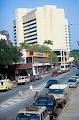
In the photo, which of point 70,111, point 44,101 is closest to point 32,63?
point 70,111

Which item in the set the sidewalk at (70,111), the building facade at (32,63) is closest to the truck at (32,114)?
the sidewalk at (70,111)

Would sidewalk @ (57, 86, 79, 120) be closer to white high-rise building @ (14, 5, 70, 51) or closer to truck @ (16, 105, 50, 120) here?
truck @ (16, 105, 50, 120)

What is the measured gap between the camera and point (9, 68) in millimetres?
79438

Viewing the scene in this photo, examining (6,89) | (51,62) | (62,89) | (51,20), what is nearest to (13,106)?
(62,89)

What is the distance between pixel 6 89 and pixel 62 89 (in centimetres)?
1664

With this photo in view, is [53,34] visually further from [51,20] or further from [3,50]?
[3,50]

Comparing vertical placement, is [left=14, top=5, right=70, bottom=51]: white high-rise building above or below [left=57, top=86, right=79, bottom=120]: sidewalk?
above

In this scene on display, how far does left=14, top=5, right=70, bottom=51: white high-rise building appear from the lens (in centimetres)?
17850

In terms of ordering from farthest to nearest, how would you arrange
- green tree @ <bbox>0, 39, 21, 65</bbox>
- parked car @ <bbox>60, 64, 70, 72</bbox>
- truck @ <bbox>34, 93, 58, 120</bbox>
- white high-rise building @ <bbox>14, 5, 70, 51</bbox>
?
white high-rise building @ <bbox>14, 5, 70, 51</bbox>
parked car @ <bbox>60, 64, 70, 72</bbox>
green tree @ <bbox>0, 39, 21, 65</bbox>
truck @ <bbox>34, 93, 58, 120</bbox>

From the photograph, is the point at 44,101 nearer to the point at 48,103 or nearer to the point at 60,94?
the point at 48,103

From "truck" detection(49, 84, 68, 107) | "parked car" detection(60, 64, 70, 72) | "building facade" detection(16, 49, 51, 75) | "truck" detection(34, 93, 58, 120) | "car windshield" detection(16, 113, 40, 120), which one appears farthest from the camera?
"parked car" detection(60, 64, 70, 72)

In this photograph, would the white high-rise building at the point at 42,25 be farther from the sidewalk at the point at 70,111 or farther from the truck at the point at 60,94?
the sidewalk at the point at 70,111

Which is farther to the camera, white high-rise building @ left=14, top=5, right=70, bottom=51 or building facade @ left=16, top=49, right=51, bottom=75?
white high-rise building @ left=14, top=5, right=70, bottom=51

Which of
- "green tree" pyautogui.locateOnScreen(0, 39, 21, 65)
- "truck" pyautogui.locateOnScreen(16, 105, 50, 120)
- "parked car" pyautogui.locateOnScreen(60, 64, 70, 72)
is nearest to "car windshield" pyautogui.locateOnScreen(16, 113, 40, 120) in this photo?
"truck" pyautogui.locateOnScreen(16, 105, 50, 120)
